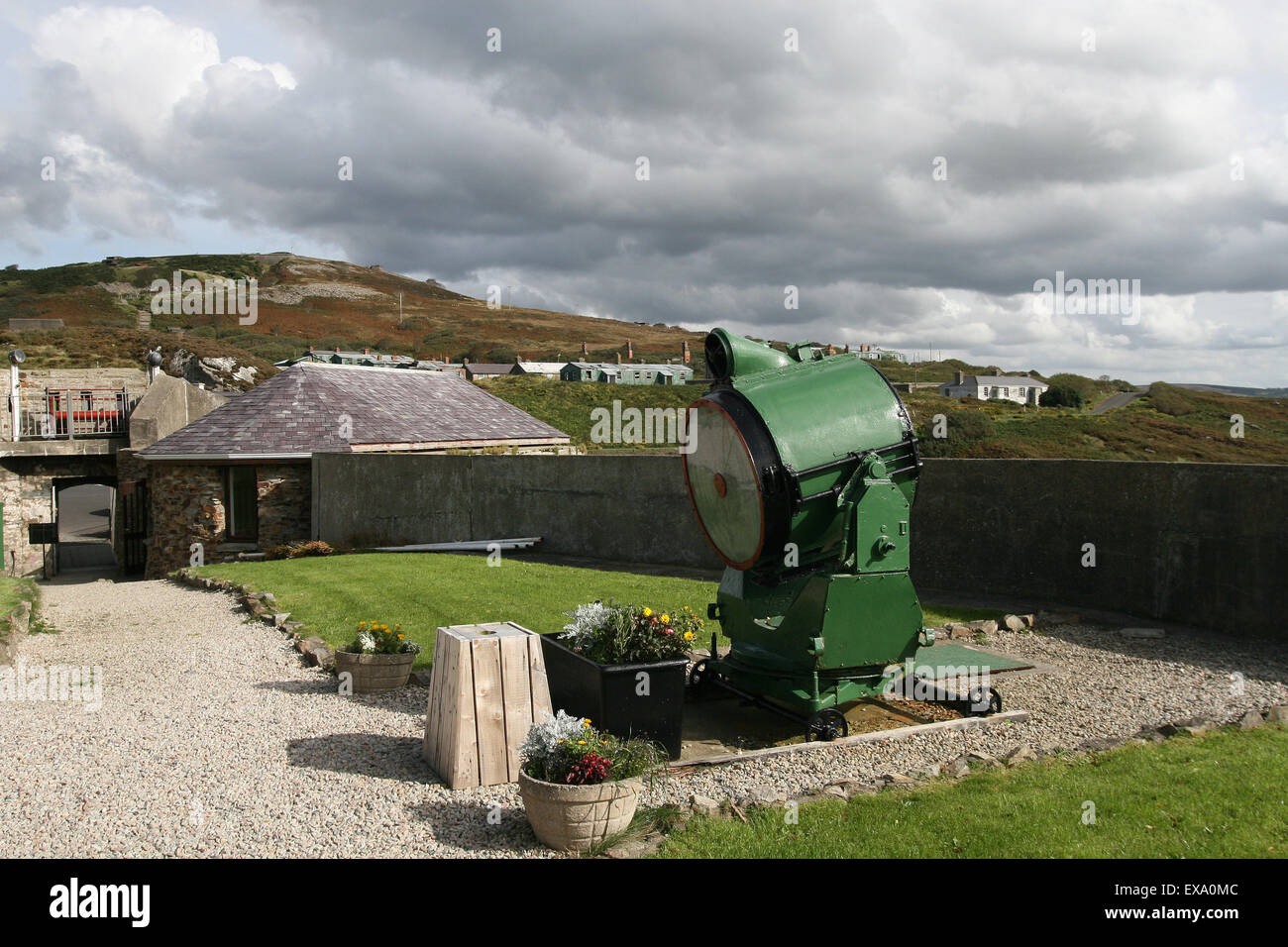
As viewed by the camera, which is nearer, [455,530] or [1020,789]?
[1020,789]

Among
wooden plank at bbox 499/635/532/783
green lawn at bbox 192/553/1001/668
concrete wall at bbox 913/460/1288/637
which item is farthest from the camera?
green lawn at bbox 192/553/1001/668

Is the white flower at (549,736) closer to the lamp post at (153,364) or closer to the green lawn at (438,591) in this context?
the green lawn at (438,591)

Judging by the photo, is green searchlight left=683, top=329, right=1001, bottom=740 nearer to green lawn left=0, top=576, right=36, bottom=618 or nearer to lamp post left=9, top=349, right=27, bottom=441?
green lawn left=0, top=576, right=36, bottom=618

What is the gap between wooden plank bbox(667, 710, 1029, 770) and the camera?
6375 millimetres

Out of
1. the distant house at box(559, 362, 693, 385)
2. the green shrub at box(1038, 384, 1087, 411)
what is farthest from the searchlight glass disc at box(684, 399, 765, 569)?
the distant house at box(559, 362, 693, 385)

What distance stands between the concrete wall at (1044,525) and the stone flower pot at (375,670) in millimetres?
8004

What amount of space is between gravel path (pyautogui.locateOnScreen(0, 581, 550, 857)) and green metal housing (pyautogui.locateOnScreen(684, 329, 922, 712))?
2.52 m

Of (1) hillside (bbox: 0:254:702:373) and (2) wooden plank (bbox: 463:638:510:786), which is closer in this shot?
(2) wooden plank (bbox: 463:638:510:786)

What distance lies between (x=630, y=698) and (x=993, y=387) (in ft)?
253

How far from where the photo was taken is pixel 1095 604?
11.7 m

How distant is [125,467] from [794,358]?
26.7 m
